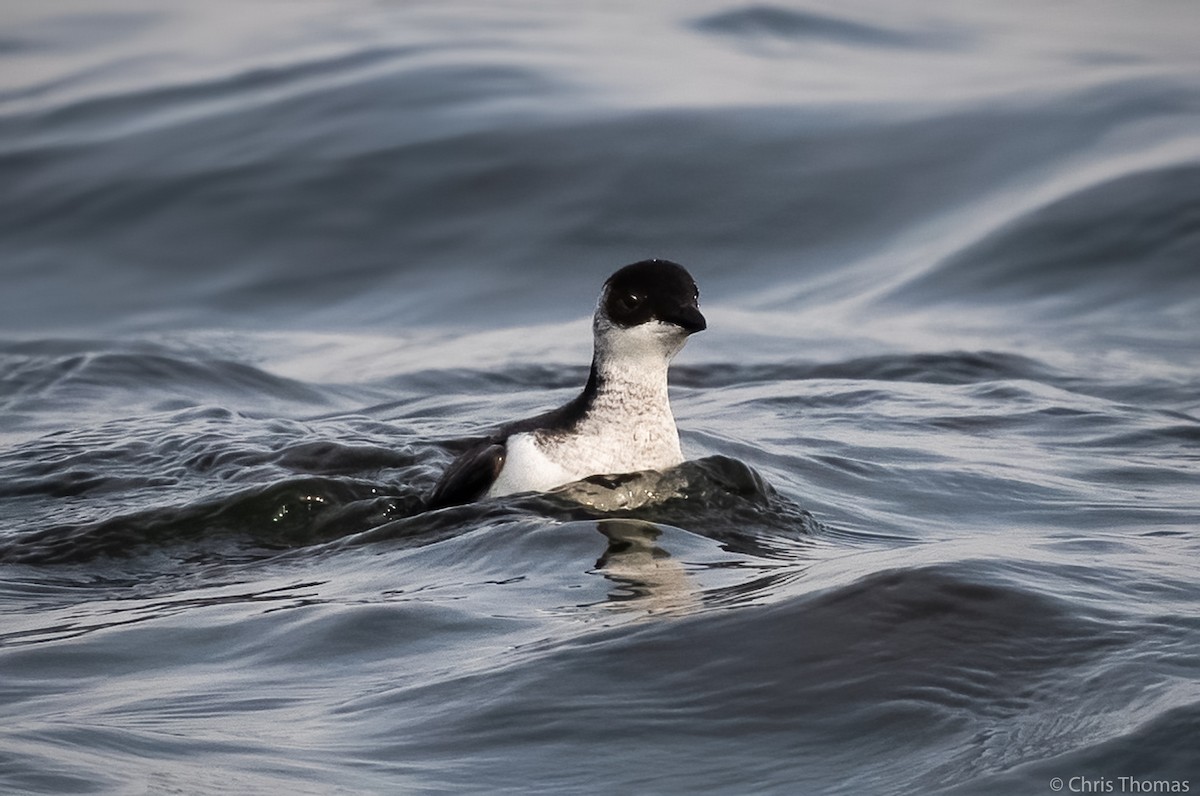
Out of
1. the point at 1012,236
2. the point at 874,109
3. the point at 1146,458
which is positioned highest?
the point at 874,109

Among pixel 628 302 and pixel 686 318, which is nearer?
pixel 686 318

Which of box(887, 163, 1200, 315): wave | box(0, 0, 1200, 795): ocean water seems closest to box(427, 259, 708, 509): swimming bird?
box(0, 0, 1200, 795): ocean water

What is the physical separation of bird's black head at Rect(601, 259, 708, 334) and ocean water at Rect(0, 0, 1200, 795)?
2.24 ft

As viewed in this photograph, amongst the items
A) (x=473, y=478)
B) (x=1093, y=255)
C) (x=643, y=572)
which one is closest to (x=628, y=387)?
(x=473, y=478)

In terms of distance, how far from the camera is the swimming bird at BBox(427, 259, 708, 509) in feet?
26.3

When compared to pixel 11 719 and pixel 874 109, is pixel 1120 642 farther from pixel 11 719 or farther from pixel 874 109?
pixel 874 109

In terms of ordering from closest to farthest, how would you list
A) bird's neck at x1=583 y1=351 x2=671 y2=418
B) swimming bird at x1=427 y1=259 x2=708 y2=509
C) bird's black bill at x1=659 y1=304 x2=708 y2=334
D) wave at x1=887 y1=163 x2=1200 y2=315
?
1. bird's black bill at x1=659 y1=304 x2=708 y2=334
2. swimming bird at x1=427 y1=259 x2=708 y2=509
3. bird's neck at x1=583 y1=351 x2=671 y2=418
4. wave at x1=887 y1=163 x2=1200 y2=315

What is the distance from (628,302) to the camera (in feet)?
26.6

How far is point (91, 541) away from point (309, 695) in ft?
9.96

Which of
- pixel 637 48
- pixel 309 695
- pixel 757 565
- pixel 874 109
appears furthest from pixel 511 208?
pixel 309 695

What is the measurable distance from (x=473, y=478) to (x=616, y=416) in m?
0.67

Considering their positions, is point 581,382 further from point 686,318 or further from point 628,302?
point 686,318

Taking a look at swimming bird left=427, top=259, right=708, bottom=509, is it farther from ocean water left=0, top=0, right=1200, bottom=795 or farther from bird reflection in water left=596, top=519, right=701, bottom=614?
bird reflection in water left=596, top=519, right=701, bottom=614

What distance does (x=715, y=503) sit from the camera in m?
7.99
